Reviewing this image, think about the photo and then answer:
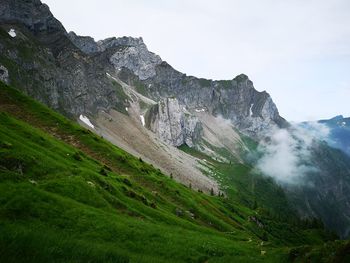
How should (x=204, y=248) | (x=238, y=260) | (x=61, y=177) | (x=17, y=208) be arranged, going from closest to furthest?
(x=17, y=208), (x=238, y=260), (x=204, y=248), (x=61, y=177)

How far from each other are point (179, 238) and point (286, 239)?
541ft

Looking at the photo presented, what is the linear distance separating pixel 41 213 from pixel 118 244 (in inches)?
300

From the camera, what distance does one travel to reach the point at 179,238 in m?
47.4

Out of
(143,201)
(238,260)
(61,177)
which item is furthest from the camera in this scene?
(143,201)

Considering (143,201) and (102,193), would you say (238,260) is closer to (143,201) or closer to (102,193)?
(102,193)

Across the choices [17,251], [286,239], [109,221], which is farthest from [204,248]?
[286,239]

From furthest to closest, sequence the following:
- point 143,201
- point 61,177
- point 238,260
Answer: point 143,201
point 61,177
point 238,260

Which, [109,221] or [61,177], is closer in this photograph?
[109,221]

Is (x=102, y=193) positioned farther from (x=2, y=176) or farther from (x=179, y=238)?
(x=2, y=176)

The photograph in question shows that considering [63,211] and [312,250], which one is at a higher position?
[312,250]

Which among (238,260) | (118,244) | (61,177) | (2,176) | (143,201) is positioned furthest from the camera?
(143,201)

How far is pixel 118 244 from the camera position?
3681cm

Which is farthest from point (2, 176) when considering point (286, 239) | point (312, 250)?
point (286, 239)

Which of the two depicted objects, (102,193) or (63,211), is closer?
(63,211)
